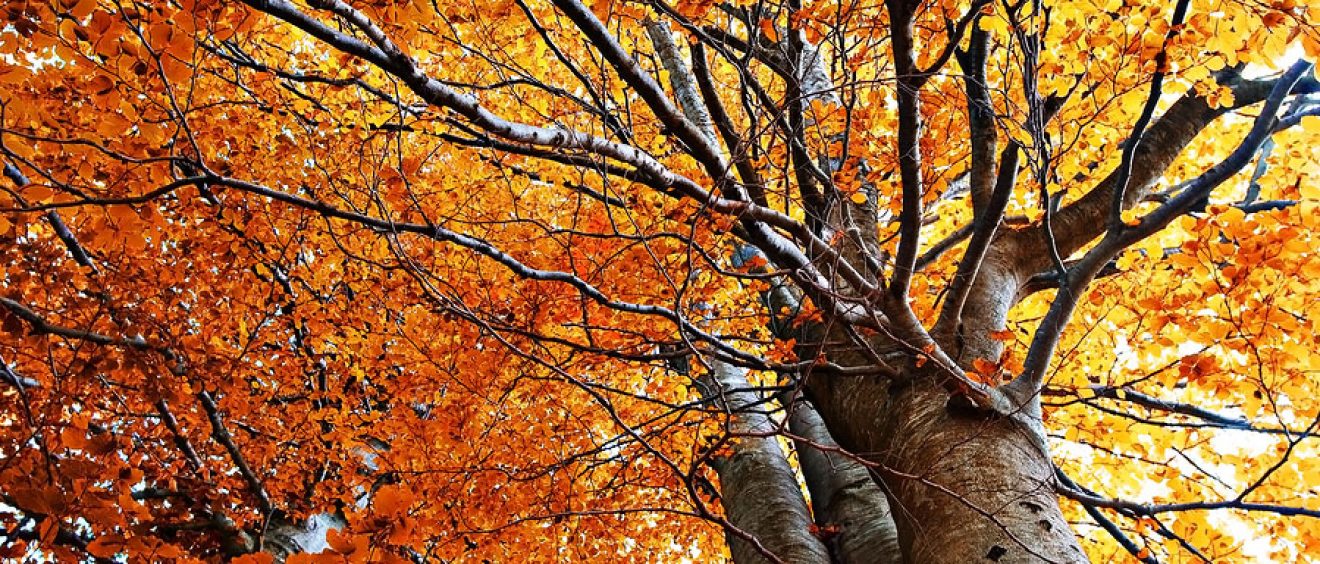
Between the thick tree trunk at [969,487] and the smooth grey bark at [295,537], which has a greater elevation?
the smooth grey bark at [295,537]

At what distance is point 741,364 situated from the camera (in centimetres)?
329

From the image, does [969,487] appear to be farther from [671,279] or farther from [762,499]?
[762,499]

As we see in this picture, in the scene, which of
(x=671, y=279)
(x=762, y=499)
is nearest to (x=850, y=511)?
(x=762, y=499)

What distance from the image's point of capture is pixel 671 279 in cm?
318

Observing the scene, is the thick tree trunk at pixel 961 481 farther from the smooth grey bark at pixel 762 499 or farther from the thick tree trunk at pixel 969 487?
the smooth grey bark at pixel 762 499

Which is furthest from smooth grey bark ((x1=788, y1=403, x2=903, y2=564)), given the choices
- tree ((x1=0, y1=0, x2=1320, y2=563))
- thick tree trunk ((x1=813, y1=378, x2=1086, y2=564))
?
thick tree trunk ((x1=813, y1=378, x2=1086, y2=564))

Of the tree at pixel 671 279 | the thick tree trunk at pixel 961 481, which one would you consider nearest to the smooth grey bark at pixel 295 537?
the tree at pixel 671 279

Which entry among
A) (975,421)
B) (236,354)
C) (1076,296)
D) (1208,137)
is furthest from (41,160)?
(1208,137)

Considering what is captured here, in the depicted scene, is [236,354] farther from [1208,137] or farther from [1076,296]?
[1208,137]

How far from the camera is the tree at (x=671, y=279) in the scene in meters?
2.50

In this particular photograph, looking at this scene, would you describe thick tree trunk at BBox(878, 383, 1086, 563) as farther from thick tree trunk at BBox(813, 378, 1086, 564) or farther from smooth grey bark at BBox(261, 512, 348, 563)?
smooth grey bark at BBox(261, 512, 348, 563)

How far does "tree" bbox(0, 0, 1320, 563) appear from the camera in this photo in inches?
98.4

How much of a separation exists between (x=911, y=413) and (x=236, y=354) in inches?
191

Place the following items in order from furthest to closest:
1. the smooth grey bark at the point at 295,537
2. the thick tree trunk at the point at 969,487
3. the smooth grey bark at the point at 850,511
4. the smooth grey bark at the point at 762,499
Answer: the smooth grey bark at the point at 295,537, the smooth grey bark at the point at 762,499, the smooth grey bark at the point at 850,511, the thick tree trunk at the point at 969,487
